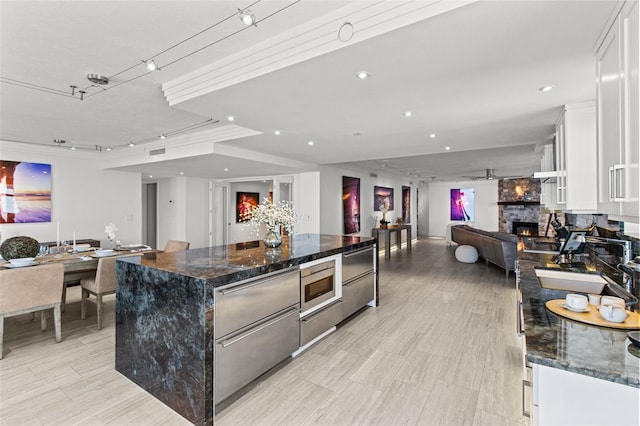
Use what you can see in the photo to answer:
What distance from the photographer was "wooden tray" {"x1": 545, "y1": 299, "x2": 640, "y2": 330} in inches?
55.4

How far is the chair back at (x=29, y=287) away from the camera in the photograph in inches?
116

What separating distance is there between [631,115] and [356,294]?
124 inches

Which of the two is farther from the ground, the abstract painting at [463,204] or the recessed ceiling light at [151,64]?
the recessed ceiling light at [151,64]

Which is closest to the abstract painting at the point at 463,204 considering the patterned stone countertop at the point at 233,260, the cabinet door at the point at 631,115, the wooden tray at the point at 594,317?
the patterned stone countertop at the point at 233,260

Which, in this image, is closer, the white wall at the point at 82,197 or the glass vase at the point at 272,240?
the glass vase at the point at 272,240

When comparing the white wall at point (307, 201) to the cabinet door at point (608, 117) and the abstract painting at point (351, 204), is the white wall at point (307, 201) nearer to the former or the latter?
the abstract painting at point (351, 204)

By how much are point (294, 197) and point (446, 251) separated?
533 cm

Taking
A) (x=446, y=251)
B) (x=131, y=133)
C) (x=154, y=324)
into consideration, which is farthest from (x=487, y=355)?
(x=446, y=251)

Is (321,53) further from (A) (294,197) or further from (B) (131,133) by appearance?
(A) (294,197)

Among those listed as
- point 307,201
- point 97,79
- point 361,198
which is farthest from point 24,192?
point 361,198

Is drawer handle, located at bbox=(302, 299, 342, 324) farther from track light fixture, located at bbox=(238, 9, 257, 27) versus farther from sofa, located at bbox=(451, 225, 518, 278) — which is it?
sofa, located at bbox=(451, 225, 518, 278)

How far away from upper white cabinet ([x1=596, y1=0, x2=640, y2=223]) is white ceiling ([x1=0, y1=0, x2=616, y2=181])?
28 centimetres

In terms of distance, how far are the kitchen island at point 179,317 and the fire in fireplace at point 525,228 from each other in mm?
11675

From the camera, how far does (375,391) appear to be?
241 centimetres
